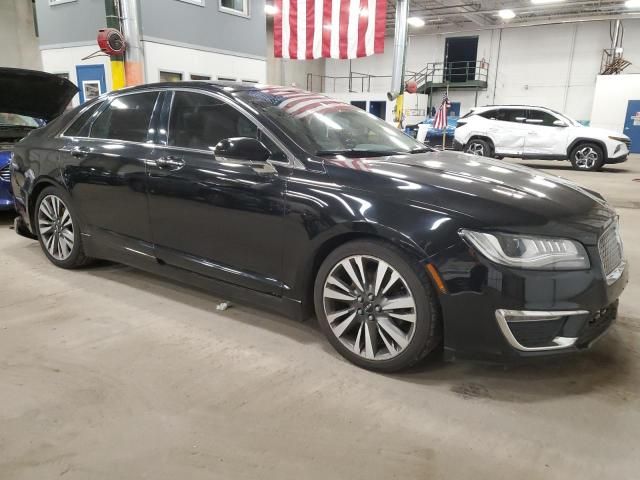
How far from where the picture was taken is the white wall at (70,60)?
9469 millimetres

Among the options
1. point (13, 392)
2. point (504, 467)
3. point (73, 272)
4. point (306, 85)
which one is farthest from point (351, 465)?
point (306, 85)

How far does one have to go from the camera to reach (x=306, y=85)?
24109 mm

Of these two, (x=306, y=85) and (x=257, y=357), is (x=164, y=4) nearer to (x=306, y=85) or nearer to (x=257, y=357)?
(x=257, y=357)

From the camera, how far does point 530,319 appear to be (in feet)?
6.59

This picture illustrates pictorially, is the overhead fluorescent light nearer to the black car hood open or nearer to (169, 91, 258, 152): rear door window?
the black car hood open

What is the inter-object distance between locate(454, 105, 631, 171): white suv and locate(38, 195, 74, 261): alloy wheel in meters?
10.6

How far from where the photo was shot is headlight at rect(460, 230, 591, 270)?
198cm

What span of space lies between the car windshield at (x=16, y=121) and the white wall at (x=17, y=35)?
33.8 feet

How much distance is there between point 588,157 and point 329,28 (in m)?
6.84

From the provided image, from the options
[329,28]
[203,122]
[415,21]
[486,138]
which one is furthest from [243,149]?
[415,21]

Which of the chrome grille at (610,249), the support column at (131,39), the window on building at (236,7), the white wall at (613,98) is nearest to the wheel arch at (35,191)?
the chrome grille at (610,249)

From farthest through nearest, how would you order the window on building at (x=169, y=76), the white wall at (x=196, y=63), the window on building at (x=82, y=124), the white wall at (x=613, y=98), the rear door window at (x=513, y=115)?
the white wall at (x=613, y=98), the rear door window at (x=513, y=115), the window on building at (x=169, y=76), the white wall at (x=196, y=63), the window on building at (x=82, y=124)

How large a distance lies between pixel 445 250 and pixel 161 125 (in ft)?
6.57

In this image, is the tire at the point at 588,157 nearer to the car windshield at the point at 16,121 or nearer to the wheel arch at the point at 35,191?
the car windshield at the point at 16,121
